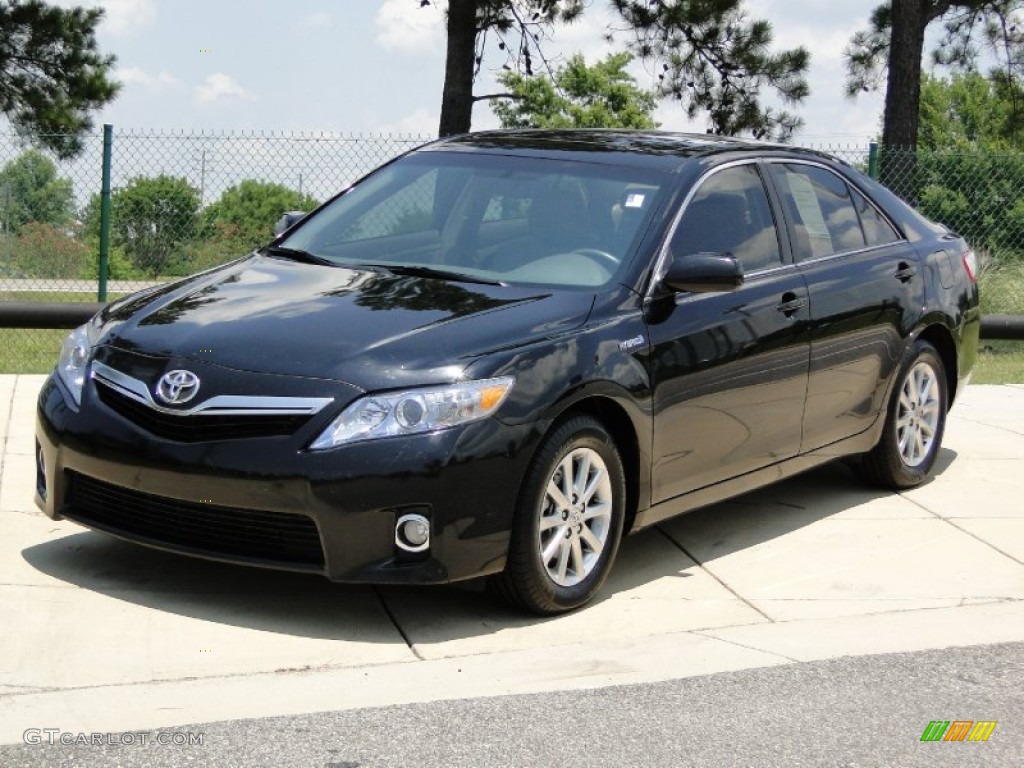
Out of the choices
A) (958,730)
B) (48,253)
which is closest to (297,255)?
(958,730)

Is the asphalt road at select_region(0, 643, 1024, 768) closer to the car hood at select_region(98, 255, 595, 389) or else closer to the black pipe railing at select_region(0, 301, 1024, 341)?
the car hood at select_region(98, 255, 595, 389)

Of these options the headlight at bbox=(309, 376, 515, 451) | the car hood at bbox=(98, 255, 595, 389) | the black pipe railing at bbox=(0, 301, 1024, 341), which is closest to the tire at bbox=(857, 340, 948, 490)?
the car hood at bbox=(98, 255, 595, 389)

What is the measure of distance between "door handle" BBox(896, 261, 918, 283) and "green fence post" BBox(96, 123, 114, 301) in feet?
21.1

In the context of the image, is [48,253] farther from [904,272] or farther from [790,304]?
[790,304]

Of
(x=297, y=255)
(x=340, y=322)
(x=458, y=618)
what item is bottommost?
(x=458, y=618)

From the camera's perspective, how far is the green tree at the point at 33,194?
12602mm

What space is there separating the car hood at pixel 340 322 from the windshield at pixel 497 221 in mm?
239

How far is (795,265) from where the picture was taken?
7.30 m

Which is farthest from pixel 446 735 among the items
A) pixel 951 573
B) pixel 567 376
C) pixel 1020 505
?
pixel 1020 505

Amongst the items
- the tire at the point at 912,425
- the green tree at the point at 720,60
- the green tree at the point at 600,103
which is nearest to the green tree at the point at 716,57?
the green tree at the point at 720,60

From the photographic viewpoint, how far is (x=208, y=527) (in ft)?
18.6

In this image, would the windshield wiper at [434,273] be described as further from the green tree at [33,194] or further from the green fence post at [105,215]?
the green tree at [33,194]

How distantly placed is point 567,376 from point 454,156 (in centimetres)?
192

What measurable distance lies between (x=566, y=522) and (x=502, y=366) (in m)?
0.66
